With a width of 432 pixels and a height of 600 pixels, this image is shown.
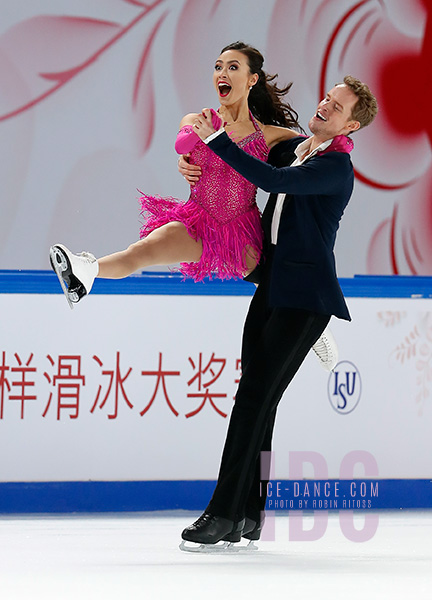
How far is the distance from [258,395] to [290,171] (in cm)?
59

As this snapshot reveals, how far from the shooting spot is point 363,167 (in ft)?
20.8

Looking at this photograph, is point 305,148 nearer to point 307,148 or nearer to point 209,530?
point 307,148

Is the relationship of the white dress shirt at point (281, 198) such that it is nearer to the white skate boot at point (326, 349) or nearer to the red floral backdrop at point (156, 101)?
the white skate boot at point (326, 349)

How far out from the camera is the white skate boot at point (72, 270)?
7.72 feet

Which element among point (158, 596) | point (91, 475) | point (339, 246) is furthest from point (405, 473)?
point (339, 246)

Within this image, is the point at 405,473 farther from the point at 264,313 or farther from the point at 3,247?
the point at 3,247

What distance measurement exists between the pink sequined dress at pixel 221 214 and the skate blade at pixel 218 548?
743mm

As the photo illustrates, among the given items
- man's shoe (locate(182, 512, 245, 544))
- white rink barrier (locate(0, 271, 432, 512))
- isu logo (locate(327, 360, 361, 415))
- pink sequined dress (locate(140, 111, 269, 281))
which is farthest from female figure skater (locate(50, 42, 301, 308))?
isu logo (locate(327, 360, 361, 415))

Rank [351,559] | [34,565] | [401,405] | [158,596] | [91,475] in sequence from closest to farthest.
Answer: [158,596], [34,565], [351,559], [91,475], [401,405]

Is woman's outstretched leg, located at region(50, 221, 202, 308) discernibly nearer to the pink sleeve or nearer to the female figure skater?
the female figure skater

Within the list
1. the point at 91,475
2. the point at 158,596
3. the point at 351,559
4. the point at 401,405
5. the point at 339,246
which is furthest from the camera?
the point at 339,246

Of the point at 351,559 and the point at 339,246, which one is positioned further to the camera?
the point at 339,246

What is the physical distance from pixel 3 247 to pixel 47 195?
1.39 ft

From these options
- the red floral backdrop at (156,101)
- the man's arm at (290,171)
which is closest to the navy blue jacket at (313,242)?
the man's arm at (290,171)
